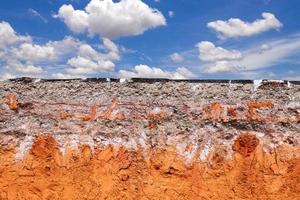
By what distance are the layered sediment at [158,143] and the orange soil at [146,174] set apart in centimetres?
1

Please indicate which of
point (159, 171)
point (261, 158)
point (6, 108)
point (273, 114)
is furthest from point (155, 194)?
point (6, 108)

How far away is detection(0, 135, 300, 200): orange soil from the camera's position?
586 centimetres

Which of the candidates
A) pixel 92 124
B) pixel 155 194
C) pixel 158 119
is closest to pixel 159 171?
pixel 155 194

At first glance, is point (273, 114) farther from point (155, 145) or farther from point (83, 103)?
point (83, 103)

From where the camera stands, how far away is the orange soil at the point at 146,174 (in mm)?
5863

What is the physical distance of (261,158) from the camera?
5910 mm

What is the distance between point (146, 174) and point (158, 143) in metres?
0.42

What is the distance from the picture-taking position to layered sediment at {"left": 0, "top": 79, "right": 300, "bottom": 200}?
591 centimetres

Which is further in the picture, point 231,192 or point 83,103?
point 83,103

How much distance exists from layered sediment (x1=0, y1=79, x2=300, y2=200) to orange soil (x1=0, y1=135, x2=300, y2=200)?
1cm

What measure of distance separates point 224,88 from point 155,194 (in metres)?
1.66

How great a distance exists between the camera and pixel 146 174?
5.99m

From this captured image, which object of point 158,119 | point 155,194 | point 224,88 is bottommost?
point 155,194

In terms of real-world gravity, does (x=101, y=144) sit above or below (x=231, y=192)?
above
